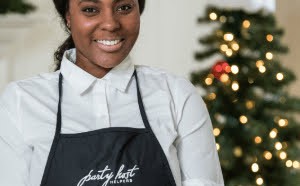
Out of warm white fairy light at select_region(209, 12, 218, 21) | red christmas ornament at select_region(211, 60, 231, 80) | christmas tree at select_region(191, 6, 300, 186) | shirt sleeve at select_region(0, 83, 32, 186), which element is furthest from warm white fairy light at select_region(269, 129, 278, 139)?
shirt sleeve at select_region(0, 83, 32, 186)

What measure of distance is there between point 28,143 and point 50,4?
2.38 m

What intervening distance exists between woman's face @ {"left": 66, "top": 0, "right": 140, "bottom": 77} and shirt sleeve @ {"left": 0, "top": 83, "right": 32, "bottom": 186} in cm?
20

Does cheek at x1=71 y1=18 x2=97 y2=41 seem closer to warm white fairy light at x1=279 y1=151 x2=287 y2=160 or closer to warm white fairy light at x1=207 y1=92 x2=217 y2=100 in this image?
warm white fairy light at x1=207 y1=92 x2=217 y2=100

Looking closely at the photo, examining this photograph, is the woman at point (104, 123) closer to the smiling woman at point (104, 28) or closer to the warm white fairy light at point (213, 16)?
the smiling woman at point (104, 28)

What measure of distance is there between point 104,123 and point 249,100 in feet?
5.79

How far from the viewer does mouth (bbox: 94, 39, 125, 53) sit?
3.96ft

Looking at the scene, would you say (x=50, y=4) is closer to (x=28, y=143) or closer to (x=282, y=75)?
(x=282, y=75)

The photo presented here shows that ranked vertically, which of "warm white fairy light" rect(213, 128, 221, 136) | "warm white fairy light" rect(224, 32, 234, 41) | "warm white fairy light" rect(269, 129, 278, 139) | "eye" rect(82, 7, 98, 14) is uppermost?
"eye" rect(82, 7, 98, 14)

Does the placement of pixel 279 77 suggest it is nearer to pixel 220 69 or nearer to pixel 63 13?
pixel 220 69

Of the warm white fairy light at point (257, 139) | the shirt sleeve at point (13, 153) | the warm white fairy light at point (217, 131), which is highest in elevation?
the shirt sleeve at point (13, 153)

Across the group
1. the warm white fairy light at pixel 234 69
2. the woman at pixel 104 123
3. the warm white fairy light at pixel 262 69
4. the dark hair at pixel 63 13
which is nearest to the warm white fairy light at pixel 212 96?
the warm white fairy light at pixel 234 69

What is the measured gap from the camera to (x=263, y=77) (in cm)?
291

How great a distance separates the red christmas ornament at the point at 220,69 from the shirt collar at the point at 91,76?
1.58 meters

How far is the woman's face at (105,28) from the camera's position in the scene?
1199 millimetres
